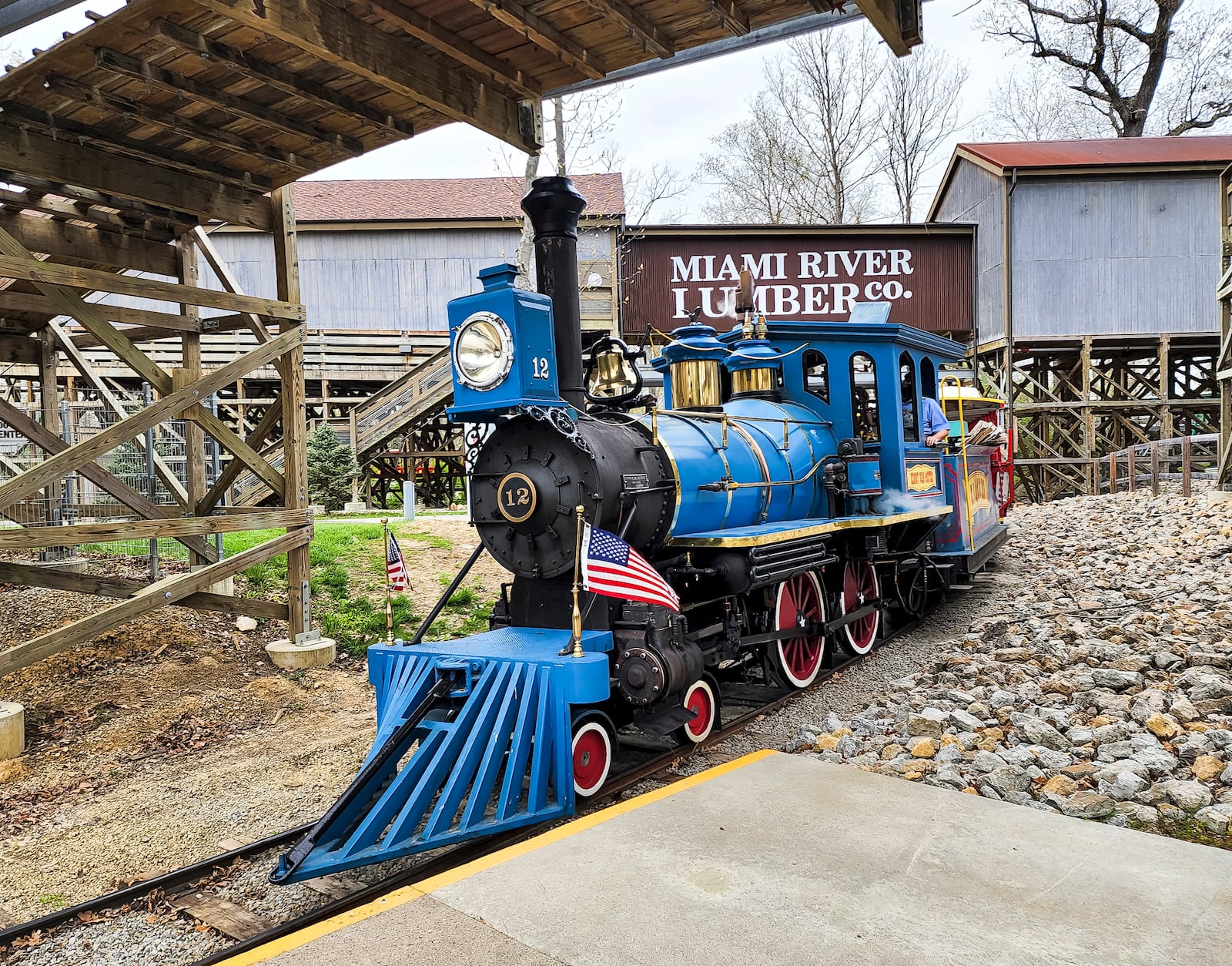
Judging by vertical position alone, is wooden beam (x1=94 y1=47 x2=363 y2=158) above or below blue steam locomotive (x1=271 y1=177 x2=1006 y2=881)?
above

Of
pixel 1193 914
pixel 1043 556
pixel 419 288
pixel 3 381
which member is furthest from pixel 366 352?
pixel 1193 914

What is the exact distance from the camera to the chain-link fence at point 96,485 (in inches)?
365

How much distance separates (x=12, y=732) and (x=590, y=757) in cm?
413

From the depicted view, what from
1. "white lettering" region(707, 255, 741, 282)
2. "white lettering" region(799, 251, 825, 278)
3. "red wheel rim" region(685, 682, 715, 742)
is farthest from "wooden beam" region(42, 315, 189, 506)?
"white lettering" region(799, 251, 825, 278)

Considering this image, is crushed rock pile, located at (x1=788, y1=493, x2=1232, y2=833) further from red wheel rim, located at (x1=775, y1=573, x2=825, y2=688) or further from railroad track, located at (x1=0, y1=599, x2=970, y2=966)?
railroad track, located at (x1=0, y1=599, x2=970, y2=966)

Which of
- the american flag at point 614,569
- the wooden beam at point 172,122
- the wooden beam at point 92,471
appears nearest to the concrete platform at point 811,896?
the american flag at point 614,569

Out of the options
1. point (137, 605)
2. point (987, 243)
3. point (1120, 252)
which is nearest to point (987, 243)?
point (987, 243)

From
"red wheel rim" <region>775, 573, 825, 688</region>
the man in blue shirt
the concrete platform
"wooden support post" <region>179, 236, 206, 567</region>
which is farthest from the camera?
the man in blue shirt

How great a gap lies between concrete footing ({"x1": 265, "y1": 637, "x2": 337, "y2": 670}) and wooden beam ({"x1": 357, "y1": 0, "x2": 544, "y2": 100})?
16.9 feet

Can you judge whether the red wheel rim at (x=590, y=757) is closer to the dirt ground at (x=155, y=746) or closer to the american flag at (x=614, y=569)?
the american flag at (x=614, y=569)

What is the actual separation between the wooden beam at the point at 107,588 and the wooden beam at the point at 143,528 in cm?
79

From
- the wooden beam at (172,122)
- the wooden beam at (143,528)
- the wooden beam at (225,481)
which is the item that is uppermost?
the wooden beam at (172,122)

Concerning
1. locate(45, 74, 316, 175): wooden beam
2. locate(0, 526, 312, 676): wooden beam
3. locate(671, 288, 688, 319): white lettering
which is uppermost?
locate(671, 288, 688, 319): white lettering

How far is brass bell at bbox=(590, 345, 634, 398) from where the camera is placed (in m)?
6.29
